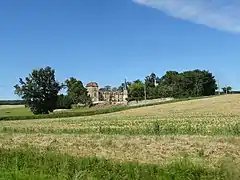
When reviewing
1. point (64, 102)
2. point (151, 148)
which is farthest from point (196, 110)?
point (64, 102)

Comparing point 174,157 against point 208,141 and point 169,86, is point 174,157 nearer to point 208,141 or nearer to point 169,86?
point 208,141

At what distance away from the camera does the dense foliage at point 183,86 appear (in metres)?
173

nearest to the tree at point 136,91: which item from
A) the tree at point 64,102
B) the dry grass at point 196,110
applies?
the tree at point 64,102

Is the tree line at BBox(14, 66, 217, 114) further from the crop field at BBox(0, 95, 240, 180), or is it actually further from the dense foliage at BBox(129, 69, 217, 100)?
the crop field at BBox(0, 95, 240, 180)

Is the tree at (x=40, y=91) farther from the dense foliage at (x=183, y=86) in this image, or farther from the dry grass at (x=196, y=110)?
the dry grass at (x=196, y=110)

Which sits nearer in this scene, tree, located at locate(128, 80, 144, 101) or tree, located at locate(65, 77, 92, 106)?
tree, located at locate(65, 77, 92, 106)

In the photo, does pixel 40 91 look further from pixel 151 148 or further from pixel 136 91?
pixel 151 148

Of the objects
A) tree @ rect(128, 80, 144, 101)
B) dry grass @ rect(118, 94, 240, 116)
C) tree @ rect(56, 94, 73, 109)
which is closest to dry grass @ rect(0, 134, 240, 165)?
dry grass @ rect(118, 94, 240, 116)

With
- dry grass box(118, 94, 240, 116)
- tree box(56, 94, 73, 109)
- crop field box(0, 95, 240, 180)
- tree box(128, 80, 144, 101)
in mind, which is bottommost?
crop field box(0, 95, 240, 180)

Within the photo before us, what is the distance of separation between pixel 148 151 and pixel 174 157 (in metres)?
2.01

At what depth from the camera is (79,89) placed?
182875mm

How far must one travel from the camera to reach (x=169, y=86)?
180 m

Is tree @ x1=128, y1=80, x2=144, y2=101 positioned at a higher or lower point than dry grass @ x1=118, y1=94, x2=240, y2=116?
higher

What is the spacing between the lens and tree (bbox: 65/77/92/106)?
178m
